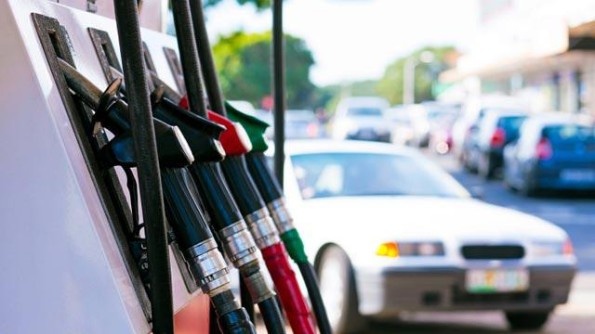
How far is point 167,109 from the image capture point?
6.46 feet

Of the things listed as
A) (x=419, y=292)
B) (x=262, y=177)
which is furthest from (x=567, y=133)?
(x=262, y=177)

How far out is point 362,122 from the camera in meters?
47.5

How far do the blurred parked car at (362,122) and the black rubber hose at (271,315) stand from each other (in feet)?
139

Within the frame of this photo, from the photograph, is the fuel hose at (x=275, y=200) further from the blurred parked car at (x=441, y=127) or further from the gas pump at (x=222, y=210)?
the blurred parked car at (x=441, y=127)

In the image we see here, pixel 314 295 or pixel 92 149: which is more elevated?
pixel 92 149

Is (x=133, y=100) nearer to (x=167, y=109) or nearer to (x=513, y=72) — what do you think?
(x=167, y=109)

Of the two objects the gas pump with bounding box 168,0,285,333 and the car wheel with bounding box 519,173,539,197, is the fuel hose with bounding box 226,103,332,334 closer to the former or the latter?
the gas pump with bounding box 168,0,285,333

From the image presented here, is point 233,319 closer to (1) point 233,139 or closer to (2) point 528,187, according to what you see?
(1) point 233,139

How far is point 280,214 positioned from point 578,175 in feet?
80.2

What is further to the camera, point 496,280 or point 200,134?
point 496,280

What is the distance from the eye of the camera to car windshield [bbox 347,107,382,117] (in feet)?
161

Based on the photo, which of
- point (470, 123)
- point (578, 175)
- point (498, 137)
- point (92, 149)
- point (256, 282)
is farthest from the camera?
point (470, 123)

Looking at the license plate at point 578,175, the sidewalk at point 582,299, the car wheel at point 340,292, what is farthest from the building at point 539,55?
the car wheel at point 340,292

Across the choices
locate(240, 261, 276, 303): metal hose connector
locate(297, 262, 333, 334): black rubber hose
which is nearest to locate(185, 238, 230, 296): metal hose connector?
locate(240, 261, 276, 303): metal hose connector
